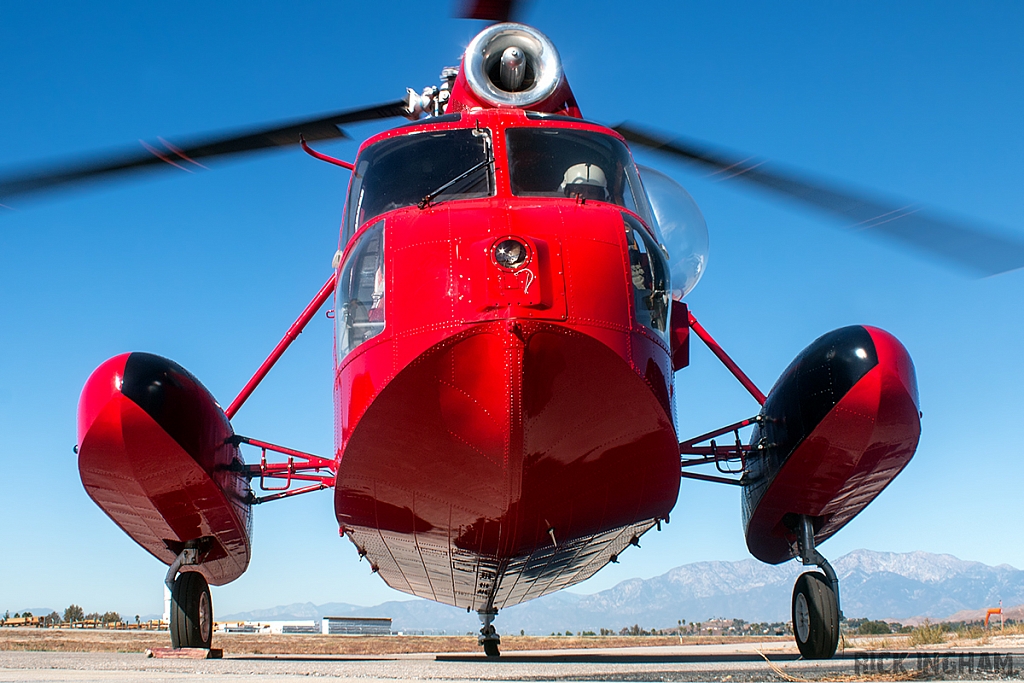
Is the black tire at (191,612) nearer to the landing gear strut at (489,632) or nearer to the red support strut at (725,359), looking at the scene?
the landing gear strut at (489,632)

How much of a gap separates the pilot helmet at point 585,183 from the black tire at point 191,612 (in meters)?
5.77

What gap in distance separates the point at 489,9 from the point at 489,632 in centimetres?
753

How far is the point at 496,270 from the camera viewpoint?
5.68 meters

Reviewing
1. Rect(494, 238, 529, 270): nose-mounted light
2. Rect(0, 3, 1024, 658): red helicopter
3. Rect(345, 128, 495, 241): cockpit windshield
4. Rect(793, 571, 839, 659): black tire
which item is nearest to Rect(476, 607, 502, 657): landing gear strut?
Rect(0, 3, 1024, 658): red helicopter

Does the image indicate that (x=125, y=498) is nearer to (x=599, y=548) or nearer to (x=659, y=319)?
(x=599, y=548)

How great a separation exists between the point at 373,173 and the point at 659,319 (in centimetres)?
287

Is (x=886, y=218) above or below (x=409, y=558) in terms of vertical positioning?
above

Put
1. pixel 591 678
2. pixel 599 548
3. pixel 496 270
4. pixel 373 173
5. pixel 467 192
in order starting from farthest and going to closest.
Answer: pixel 599 548 < pixel 373 173 < pixel 467 192 < pixel 496 270 < pixel 591 678

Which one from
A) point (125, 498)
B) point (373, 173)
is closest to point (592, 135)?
point (373, 173)

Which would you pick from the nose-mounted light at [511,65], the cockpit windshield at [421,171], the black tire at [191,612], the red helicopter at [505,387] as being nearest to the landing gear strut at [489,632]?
the red helicopter at [505,387]

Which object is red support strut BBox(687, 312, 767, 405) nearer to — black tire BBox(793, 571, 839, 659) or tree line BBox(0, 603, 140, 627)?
black tire BBox(793, 571, 839, 659)

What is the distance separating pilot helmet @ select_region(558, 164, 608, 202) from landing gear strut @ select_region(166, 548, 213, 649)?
18.5 feet

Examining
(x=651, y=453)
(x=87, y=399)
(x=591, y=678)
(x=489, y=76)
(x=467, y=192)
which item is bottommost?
(x=591, y=678)

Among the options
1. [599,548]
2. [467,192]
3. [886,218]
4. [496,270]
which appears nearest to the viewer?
[496,270]
